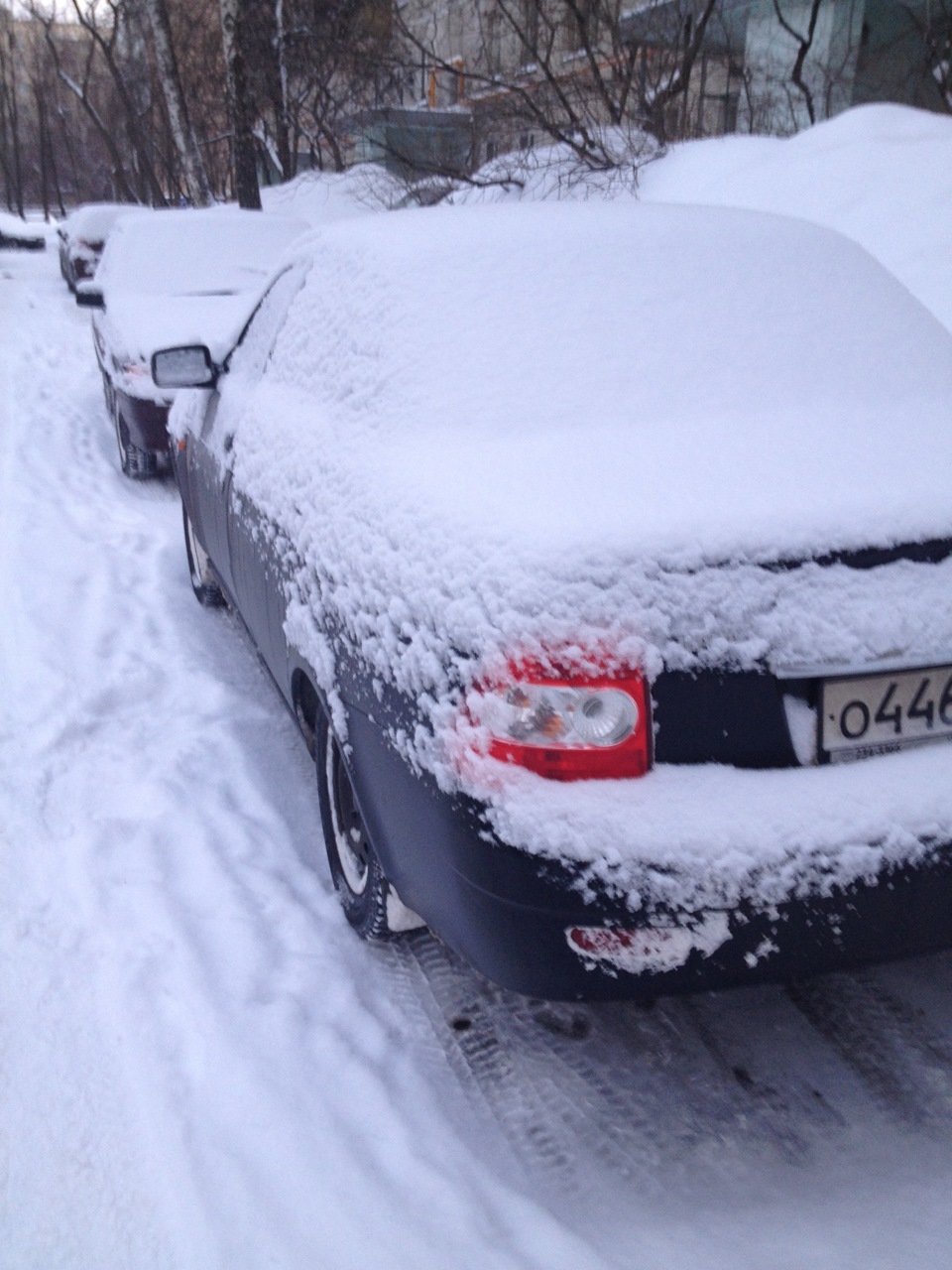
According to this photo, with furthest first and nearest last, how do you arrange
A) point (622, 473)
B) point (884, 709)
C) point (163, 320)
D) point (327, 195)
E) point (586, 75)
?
point (327, 195)
point (586, 75)
point (163, 320)
point (622, 473)
point (884, 709)

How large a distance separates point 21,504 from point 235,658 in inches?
110

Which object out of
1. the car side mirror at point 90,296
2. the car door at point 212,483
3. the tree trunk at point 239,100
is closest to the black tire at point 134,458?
the car side mirror at point 90,296

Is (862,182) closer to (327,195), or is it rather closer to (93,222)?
(327,195)

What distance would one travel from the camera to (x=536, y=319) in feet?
8.32

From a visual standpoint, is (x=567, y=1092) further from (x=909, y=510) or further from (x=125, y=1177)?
(x=909, y=510)

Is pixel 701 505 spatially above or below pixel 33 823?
above

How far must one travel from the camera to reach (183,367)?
12.9 ft

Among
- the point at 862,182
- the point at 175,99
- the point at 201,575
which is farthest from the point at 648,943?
the point at 175,99

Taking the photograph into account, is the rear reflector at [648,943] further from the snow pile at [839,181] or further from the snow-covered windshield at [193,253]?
the snow-covered windshield at [193,253]

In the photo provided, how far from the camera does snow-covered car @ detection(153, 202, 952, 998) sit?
1783 millimetres

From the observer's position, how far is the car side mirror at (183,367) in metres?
3.89

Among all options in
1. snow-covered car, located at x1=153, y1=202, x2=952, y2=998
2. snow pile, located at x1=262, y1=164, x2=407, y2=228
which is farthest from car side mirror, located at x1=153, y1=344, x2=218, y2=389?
snow pile, located at x1=262, y1=164, x2=407, y2=228

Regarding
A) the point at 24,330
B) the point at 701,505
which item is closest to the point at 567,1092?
the point at 701,505

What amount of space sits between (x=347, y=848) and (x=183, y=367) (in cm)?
208
